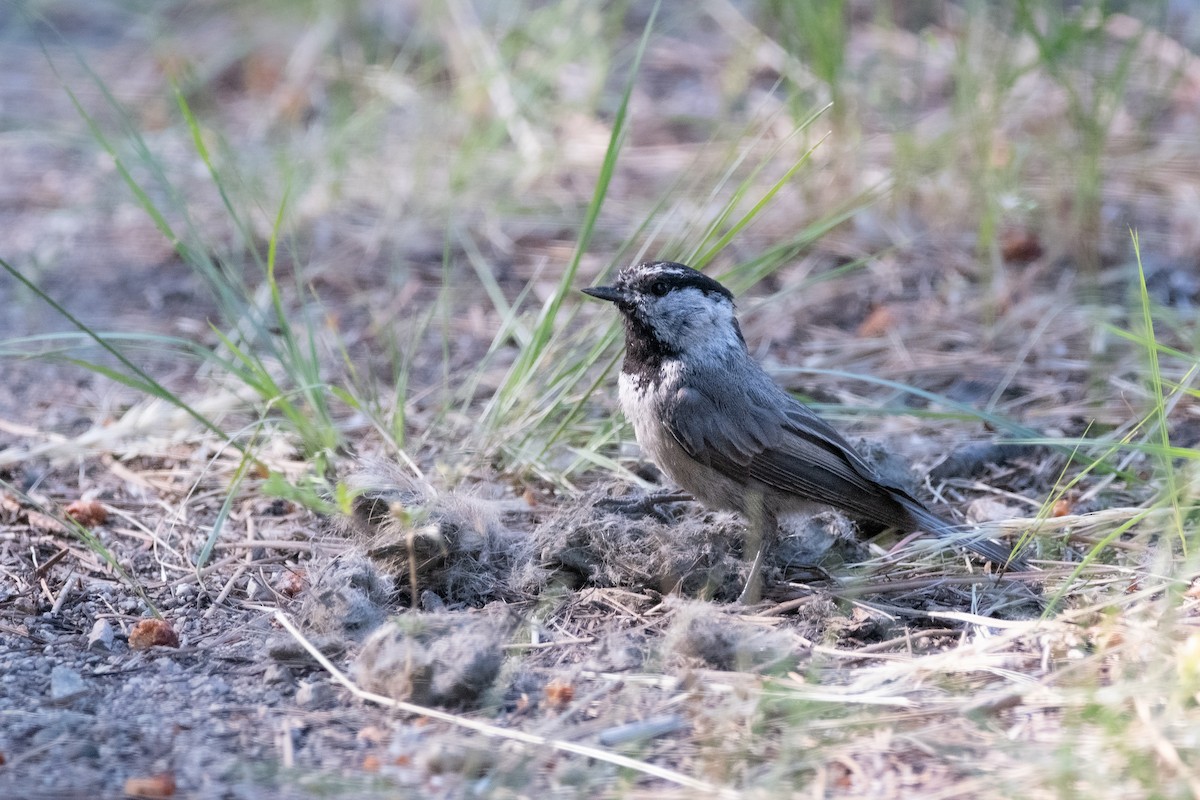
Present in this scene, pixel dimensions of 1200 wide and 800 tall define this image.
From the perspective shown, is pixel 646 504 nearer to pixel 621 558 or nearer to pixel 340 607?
pixel 621 558

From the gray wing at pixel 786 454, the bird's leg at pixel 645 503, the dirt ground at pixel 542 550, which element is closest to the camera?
the dirt ground at pixel 542 550

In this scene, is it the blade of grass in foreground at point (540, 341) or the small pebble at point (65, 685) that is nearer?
the small pebble at point (65, 685)

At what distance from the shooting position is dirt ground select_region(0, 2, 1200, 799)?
289cm

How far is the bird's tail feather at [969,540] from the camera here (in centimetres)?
393

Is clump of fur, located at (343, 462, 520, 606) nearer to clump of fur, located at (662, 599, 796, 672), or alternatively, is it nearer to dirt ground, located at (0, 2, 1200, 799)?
dirt ground, located at (0, 2, 1200, 799)

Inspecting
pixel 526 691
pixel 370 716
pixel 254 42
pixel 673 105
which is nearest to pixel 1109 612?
pixel 526 691

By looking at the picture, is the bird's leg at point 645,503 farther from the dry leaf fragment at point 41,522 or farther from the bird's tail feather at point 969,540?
the dry leaf fragment at point 41,522

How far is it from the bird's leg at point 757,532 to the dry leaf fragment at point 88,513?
7.24ft

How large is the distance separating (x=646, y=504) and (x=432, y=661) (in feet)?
4.62

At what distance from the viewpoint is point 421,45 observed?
334 inches

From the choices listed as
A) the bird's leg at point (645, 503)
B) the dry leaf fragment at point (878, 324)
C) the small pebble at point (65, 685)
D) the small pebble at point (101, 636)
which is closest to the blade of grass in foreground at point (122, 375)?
the small pebble at point (101, 636)

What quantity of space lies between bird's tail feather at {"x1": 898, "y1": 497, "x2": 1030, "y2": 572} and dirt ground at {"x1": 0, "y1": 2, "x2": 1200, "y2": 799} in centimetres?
8

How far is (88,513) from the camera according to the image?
13.9ft

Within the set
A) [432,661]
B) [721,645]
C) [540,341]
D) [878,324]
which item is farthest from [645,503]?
[878,324]
